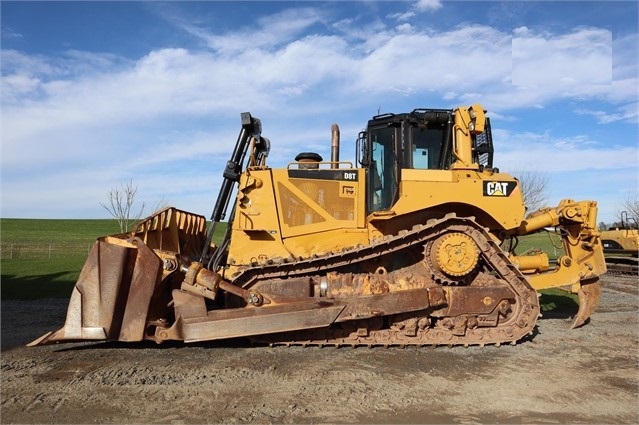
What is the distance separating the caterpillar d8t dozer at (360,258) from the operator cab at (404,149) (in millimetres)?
19

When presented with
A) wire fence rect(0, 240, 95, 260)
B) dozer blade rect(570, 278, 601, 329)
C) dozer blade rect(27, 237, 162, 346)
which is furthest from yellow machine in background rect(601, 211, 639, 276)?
wire fence rect(0, 240, 95, 260)

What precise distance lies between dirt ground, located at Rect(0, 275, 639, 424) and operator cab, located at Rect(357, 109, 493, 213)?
8.51ft

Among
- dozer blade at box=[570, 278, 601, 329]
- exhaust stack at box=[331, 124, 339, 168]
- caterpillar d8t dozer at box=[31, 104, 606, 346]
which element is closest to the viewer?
caterpillar d8t dozer at box=[31, 104, 606, 346]

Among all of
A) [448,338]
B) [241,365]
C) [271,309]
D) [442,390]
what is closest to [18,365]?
[241,365]

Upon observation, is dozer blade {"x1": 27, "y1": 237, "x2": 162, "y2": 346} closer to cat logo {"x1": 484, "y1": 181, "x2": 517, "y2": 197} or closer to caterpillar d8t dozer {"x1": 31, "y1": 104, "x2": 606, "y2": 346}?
caterpillar d8t dozer {"x1": 31, "y1": 104, "x2": 606, "y2": 346}

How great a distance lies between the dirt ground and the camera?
4.60 meters

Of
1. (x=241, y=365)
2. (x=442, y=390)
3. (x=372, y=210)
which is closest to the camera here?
(x=442, y=390)

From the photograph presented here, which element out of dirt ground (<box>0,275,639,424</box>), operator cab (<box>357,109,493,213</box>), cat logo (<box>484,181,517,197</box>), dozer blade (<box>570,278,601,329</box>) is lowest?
dirt ground (<box>0,275,639,424</box>)

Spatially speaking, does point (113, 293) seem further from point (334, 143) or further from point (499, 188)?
point (499, 188)

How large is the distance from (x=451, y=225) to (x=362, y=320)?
1.95 m

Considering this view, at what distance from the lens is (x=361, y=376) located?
566cm

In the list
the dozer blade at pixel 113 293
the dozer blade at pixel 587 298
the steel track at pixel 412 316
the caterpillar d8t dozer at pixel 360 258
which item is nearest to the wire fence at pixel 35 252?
the caterpillar d8t dozer at pixel 360 258

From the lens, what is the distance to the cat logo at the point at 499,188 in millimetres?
7172

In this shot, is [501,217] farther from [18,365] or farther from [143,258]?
[18,365]
